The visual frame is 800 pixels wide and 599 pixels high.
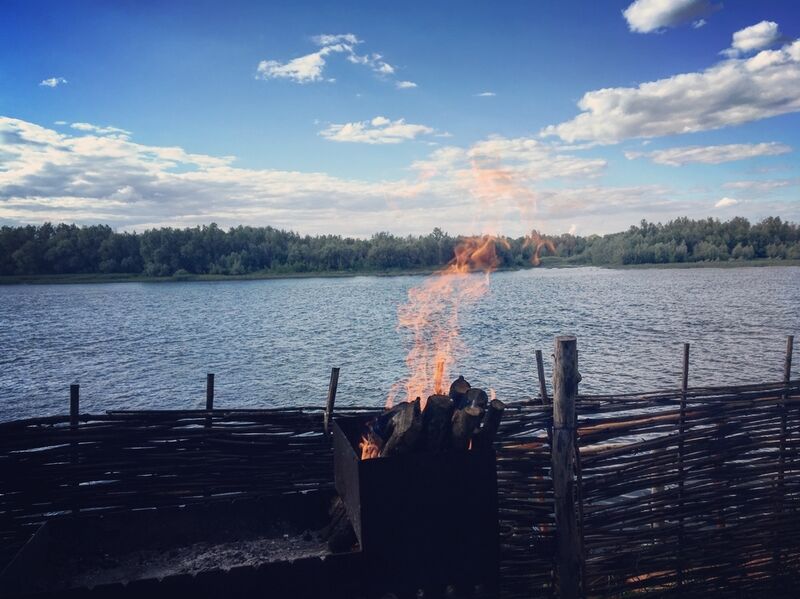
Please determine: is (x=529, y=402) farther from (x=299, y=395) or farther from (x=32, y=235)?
(x=32, y=235)

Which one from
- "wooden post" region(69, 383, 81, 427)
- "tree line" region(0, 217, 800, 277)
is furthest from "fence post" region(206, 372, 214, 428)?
"tree line" region(0, 217, 800, 277)

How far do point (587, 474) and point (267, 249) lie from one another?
100418 mm

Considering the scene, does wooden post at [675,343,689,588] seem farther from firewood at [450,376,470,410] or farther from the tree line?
the tree line

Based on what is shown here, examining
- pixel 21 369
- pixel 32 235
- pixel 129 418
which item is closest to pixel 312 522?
pixel 129 418

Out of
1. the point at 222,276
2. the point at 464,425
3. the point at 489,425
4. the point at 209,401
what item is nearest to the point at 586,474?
the point at 489,425

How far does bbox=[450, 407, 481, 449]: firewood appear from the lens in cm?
345

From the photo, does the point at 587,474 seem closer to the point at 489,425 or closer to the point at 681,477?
the point at 681,477

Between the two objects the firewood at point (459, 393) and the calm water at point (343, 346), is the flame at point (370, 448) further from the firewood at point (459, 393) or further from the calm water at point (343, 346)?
the calm water at point (343, 346)

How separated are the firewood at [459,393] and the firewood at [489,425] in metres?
0.19

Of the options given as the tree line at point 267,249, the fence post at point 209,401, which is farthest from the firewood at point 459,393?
the tree line at point 267,249

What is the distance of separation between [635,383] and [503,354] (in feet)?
21.0

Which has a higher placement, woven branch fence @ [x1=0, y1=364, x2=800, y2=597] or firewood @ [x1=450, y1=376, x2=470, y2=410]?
firewood @ [x1=450, y1=376, x2=470, y2=410]

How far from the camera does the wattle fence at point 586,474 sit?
4.48m

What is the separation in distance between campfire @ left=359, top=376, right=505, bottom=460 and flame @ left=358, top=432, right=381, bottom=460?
2.3 inches
